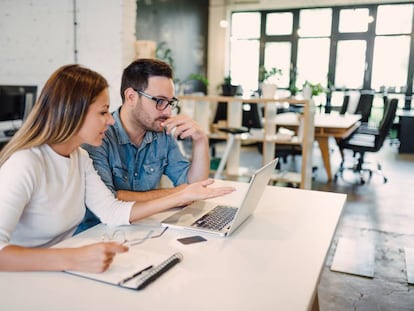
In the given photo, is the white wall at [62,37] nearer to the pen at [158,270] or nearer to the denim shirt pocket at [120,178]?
the denim shirt pocket at [120,178]

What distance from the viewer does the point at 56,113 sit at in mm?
1222

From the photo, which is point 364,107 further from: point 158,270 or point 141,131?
point 158,270

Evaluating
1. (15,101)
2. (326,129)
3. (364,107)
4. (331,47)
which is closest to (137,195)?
(15,101)

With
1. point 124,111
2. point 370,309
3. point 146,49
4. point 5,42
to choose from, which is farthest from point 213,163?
Result: point 124,111

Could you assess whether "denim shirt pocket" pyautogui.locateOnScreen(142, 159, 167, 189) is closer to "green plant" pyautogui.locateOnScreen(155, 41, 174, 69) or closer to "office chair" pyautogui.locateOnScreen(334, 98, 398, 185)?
"office chair" pyautogui.locateOnScreen(334, 98, 398, 185)

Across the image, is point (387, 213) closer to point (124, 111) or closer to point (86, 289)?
point (124, 111)

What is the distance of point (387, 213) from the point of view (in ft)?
13.3

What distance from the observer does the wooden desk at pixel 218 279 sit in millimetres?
889

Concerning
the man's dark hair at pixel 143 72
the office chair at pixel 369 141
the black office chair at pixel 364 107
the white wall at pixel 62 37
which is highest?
the white wall at pixel 62 37

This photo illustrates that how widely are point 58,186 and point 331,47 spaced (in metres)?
8.52

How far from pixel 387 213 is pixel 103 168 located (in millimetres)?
3283

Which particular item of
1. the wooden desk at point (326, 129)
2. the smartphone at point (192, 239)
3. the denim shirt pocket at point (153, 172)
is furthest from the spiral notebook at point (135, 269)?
the wooden desk at point (326, 129)

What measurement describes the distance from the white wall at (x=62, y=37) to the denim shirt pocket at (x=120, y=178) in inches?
83.0

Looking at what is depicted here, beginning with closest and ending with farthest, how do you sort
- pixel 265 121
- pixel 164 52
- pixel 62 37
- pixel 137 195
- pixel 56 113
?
pixel 56 113
pixel 137 195
pixel 62 37
pixel 265 121
pixel 164 52
